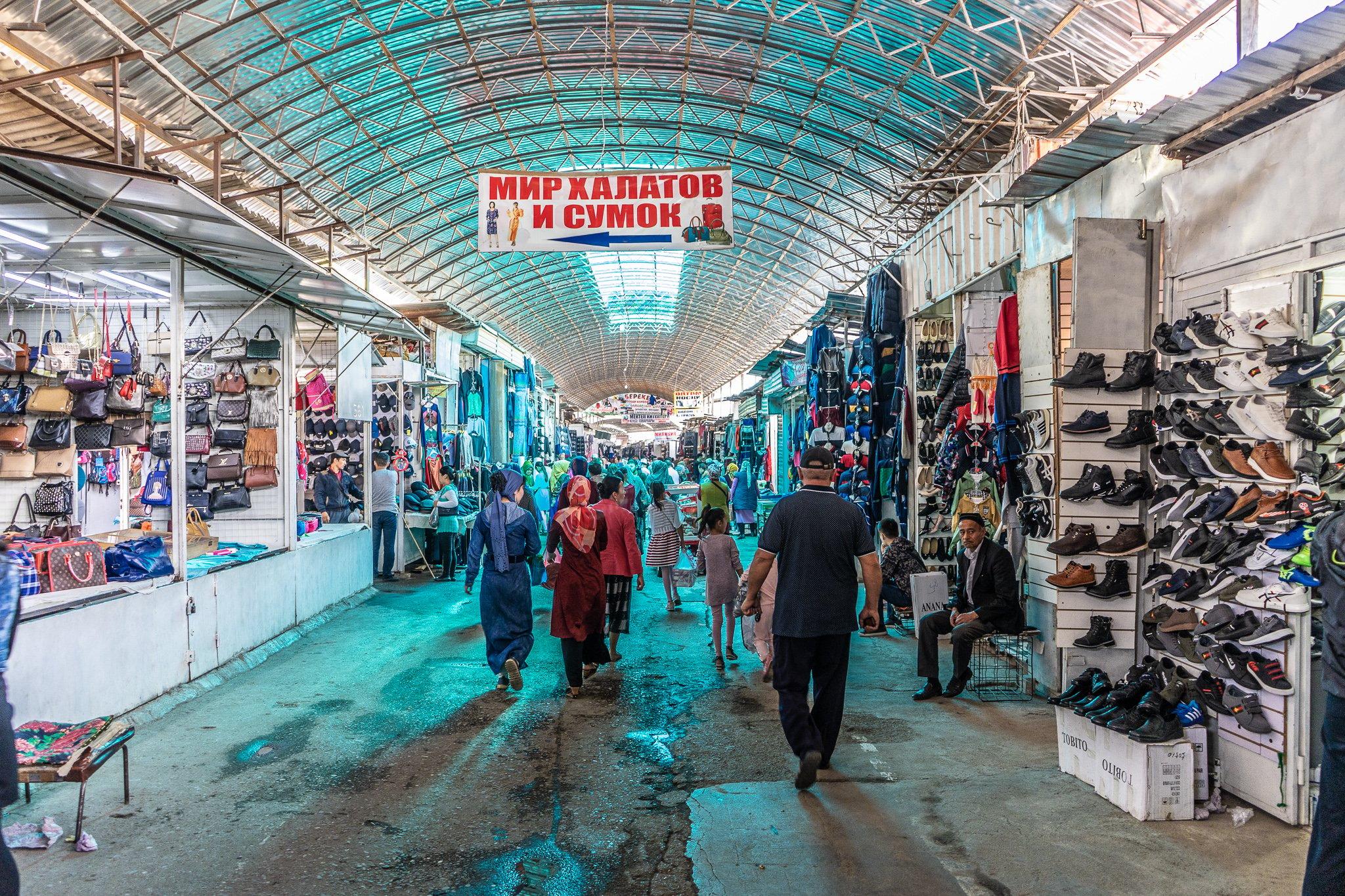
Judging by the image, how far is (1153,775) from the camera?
4.26 m

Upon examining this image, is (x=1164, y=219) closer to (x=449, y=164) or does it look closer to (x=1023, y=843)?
(x=1023, y=843)

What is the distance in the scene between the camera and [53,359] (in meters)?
7.48

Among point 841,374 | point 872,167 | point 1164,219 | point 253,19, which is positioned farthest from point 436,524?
point 872,167

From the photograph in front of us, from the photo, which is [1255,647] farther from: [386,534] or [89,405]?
[386,534]

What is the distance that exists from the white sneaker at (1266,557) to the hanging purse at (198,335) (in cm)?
909

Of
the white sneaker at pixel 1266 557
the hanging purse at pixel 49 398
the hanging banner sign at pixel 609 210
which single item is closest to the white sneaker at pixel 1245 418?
the white sneaker at pixel 1266 557

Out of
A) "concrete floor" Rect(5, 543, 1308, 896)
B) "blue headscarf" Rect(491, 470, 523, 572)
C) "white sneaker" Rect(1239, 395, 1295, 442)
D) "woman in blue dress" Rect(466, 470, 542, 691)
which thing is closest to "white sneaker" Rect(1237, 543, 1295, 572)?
"white sneaker" Rect(1239, 395, 1295, 442)

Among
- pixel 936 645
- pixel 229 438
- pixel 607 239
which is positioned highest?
pixel 607 239

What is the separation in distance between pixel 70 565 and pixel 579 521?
3319 millimetres

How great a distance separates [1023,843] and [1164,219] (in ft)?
12.1

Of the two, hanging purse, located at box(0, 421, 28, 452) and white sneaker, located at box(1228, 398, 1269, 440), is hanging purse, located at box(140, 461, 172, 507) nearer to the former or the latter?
hanging purse, located at box(0, 421, 28, 452)

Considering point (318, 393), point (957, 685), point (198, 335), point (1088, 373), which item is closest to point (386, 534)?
point (318, 393)

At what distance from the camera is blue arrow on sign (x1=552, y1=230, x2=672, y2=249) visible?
9.06m

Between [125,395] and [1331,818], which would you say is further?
[125,395]
